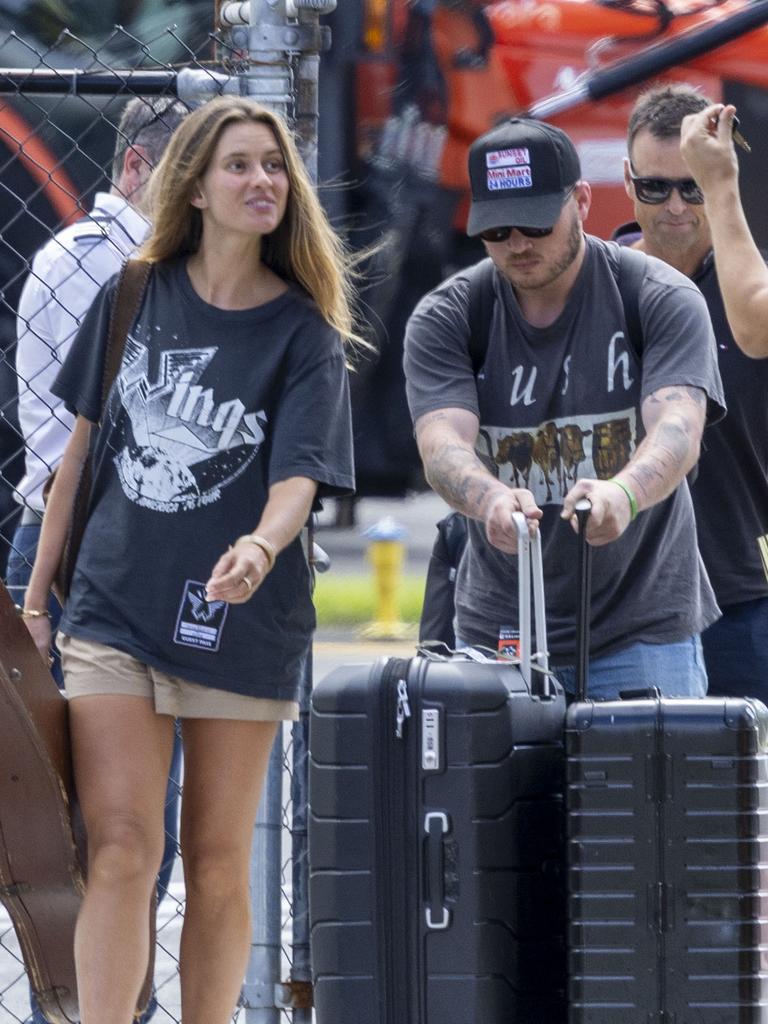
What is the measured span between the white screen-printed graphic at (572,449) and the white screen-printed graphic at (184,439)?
1.72 feet

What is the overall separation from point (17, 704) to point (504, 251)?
48.4 inches

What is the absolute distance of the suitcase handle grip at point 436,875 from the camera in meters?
2.97

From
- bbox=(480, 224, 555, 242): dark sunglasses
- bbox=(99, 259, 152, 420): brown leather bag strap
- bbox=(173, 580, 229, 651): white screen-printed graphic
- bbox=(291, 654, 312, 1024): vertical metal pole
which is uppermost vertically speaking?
bbox=(480, 224, 555, 242): dark sunglasses

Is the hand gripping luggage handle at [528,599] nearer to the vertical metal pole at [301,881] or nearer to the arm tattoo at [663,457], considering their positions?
the arm tattoo at [663,457]

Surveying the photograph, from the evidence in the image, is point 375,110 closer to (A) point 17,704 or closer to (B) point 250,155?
(B) point 250,155

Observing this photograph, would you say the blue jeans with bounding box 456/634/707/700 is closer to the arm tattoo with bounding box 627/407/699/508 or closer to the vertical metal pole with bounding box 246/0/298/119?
the arm tattoo with bounding box 627/407/699/508

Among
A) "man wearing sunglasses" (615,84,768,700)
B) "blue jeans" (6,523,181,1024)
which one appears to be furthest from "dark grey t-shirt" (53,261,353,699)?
"blue jeans" (6,523,181,1024)

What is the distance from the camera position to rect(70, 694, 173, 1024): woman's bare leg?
3.35 m

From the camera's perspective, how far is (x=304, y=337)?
3.55 meters

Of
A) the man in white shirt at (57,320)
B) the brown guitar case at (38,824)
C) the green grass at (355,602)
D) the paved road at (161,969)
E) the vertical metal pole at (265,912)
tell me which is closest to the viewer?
the brown guitar case at (38,824)

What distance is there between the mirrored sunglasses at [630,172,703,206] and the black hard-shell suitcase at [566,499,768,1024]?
1.48 meters

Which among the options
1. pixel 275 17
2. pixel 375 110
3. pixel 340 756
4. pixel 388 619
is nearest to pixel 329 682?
pixel 340 756

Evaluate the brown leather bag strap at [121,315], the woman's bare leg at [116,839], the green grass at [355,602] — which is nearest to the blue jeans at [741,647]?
the woman's bare leg at [116,839]

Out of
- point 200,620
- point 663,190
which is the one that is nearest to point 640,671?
point 200,620
